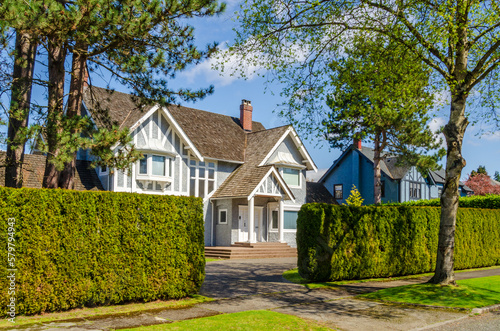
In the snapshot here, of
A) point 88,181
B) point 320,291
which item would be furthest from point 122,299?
point 88,181

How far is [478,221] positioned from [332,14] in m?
13.7

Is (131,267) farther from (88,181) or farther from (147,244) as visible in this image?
(88,181)

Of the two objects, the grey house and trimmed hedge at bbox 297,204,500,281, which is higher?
the grey house

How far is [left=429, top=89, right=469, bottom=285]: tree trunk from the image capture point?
13305mm

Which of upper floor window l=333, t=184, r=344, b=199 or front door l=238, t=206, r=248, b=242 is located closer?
Answer: front door l=238, t=206, r=248, b=242

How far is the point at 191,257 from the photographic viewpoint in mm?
12031

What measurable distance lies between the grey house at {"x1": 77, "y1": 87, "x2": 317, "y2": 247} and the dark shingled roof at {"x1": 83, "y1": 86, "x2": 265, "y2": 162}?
69 mm

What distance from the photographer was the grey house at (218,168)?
1033 inches

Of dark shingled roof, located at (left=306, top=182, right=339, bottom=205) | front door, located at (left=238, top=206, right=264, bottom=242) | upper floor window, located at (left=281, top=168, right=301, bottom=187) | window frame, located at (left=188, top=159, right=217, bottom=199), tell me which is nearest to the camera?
window frame, located at (left=188, top=159, right=217, bottom=199)

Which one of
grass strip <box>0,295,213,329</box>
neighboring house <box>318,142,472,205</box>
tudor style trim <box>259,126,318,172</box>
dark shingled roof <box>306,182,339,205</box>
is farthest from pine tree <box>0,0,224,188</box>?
neighboring house <box>318,142,472,205</box>

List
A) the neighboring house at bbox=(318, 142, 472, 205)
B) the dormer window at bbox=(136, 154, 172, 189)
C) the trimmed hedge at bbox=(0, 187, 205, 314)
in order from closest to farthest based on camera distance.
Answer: the trimmed hedge at bbox=(0, 187, 205, 314) < the dormer window at bbox=(136, 154, 172, 189) < the neighboring house at bbox=(318, 142, 472, 205)

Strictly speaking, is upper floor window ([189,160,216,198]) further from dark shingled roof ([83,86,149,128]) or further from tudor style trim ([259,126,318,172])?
dark shingled roof ([83,86,149,128])

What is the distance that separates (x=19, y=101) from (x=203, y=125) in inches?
821

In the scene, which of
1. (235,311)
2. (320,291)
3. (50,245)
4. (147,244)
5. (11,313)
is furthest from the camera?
(320,291)
